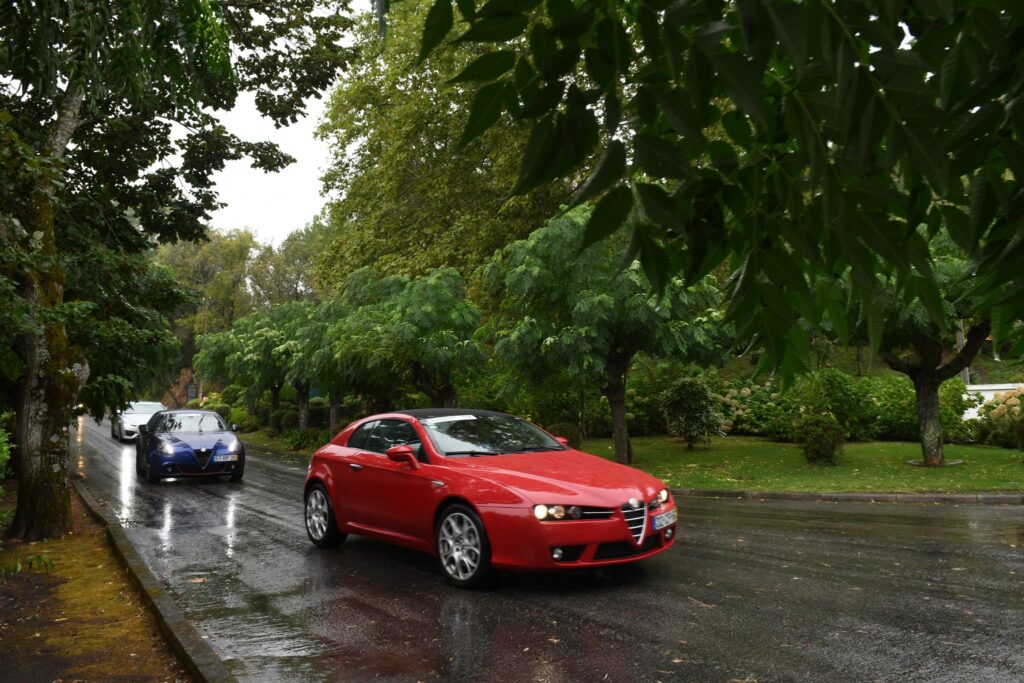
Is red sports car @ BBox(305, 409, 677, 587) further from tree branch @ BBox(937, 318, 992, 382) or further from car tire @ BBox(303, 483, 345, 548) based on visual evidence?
tree branch @ BBox(937, 318, 992, 382)

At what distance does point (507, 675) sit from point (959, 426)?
21316 mm

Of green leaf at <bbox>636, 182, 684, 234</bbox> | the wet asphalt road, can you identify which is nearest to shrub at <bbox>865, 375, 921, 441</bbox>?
the wet asphalt road

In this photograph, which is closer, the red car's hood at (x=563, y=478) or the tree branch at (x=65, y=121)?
the red car's hood at (x=563, y=478)

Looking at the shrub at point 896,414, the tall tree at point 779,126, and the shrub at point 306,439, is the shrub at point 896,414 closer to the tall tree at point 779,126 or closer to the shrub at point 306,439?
the shrub at point 306,439

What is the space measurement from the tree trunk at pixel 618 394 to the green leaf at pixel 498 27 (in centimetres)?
1675

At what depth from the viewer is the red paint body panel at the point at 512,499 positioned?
7207 millimetres

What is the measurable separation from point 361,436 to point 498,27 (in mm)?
8376

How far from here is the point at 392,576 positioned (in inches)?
328

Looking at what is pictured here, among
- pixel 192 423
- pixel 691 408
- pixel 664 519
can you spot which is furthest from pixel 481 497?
pixel 691 408

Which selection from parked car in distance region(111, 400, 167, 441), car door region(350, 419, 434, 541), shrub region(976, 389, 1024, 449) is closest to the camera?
car door region(350, 419, 434, 541)

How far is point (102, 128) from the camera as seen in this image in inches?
524

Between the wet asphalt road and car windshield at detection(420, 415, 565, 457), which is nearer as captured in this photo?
the wet asphalt road

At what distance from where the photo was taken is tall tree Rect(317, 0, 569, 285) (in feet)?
79.1

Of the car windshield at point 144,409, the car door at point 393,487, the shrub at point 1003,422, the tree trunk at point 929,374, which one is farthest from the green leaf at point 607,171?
the car windshield at point 144,409
